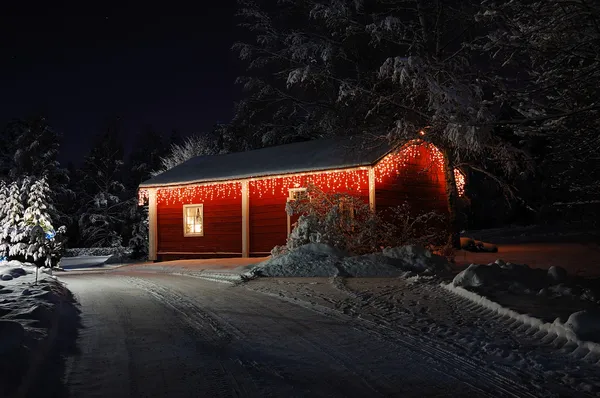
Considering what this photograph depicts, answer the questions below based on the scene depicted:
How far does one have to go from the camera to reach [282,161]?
22312 mm

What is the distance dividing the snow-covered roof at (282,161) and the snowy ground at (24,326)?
1055 cm

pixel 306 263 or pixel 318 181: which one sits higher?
pixel 318 181

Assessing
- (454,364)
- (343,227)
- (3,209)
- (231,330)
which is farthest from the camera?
(3,209)

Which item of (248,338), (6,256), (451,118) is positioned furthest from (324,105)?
(248,338)

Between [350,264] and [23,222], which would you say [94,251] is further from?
[350,264]

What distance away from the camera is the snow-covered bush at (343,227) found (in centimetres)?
1723

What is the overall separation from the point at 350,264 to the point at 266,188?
291 inches

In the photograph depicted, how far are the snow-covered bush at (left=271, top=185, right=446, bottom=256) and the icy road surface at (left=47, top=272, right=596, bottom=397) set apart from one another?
781cm

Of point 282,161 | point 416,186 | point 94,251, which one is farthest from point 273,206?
point 94,251

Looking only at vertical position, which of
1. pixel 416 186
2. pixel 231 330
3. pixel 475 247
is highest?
pixel 416 186

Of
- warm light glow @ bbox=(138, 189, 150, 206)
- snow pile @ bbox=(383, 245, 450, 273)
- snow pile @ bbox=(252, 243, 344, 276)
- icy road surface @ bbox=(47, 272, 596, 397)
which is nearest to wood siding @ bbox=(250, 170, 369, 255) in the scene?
snow pile @ bbox=(252, 243, 344, 276)

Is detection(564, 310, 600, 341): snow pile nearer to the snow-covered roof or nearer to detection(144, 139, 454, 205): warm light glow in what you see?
the snow-covered roof

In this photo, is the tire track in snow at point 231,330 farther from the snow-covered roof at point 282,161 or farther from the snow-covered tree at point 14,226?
the snow-covered tree at point 14,226

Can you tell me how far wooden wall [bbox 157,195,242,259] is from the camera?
22.6m
